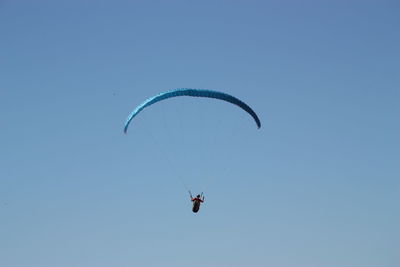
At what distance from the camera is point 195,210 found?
57531 mm

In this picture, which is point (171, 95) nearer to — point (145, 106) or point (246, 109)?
point (145, 106)

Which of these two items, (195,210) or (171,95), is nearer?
(171,95)

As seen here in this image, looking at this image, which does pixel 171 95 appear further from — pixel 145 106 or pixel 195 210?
pixel 195 210

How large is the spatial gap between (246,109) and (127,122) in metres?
10.0

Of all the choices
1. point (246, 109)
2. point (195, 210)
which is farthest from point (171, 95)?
point (195, 210)

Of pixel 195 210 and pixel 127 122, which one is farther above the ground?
pixel 127 122

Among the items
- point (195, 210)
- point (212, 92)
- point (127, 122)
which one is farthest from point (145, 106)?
point (195, 210)

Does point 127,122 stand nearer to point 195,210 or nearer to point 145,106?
point 145,106

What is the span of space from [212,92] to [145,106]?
543 cm

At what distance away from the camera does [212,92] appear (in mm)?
53719

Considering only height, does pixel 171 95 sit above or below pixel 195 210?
above

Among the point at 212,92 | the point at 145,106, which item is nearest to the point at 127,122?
the point at 145,106

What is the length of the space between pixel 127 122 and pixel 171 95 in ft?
13.6

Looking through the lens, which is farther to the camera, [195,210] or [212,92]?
[195,210]
